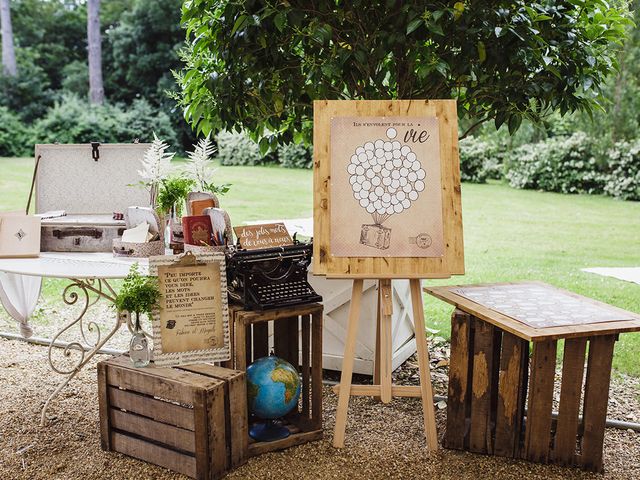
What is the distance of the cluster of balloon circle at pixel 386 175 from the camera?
2760 mm

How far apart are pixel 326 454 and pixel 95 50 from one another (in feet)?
48.7

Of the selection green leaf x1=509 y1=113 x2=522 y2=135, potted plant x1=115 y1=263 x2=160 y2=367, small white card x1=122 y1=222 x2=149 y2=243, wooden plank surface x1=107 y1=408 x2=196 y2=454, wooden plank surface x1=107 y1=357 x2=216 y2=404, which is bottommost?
wooden plank surface x1=107 y1=408 x2=196 y2=454

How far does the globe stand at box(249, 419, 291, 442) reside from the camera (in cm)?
284

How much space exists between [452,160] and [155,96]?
50.8 ft

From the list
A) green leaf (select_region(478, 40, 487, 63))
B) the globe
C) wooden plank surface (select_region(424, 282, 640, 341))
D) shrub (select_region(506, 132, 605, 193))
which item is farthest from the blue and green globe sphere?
shrub (select_region(506, 132, 605, 193))

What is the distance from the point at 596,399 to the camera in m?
2.66

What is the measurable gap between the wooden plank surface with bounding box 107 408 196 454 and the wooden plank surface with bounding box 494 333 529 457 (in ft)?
3.97

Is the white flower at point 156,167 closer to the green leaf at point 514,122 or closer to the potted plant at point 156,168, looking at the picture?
the potted plant at point 156,168

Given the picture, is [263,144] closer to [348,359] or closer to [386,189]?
[386,189]

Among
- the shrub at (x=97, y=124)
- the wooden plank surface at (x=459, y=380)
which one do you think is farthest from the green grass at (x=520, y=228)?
the wooden plank surface at (x=459, y=380)

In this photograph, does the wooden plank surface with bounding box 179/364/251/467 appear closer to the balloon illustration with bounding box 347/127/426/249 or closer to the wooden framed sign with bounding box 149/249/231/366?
the wooden framed sign with bounding box 149/249/231/366

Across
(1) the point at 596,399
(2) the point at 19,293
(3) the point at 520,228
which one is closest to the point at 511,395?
(1) the point at 596,399

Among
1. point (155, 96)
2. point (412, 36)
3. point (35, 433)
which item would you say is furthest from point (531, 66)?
point (155, 96)

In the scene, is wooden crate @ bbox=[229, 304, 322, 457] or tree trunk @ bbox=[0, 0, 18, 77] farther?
tree trunk @ bbox=[0, 0, 18, 77]
